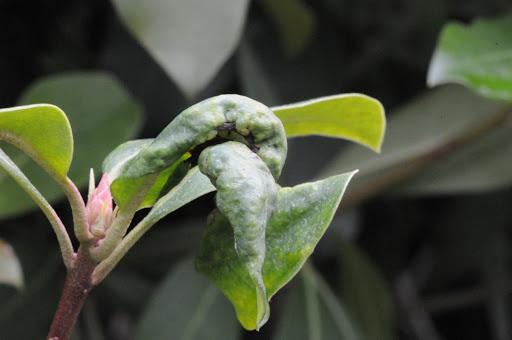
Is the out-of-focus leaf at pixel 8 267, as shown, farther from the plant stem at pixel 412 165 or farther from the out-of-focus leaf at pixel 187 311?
the plant stem at pixel 412 165

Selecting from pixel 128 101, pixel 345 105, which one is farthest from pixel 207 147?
pixel 128 101

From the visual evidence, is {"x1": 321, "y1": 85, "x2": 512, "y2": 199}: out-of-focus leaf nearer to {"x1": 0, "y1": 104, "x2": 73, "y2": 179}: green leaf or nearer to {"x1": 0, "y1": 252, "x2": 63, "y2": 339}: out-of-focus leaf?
{"x1": 0, "y1": 252, "x2": 63, "y2": 339}: out-of-focus leaf

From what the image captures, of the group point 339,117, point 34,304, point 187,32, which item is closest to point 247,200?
point 339,117

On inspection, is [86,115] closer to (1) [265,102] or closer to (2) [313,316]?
(1) [265,102]

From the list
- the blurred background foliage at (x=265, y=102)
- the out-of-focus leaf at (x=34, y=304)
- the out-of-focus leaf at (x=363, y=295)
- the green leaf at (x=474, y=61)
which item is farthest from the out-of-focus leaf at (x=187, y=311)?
the green leaf at (x=474, y=61)

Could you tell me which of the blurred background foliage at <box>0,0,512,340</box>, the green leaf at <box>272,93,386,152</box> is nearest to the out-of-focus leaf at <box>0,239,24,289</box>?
the blurred background foliage at <box>0,0,512,340</box>

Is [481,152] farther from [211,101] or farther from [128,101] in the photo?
[211,101]

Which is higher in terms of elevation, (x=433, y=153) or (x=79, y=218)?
(x=79, y=218)
